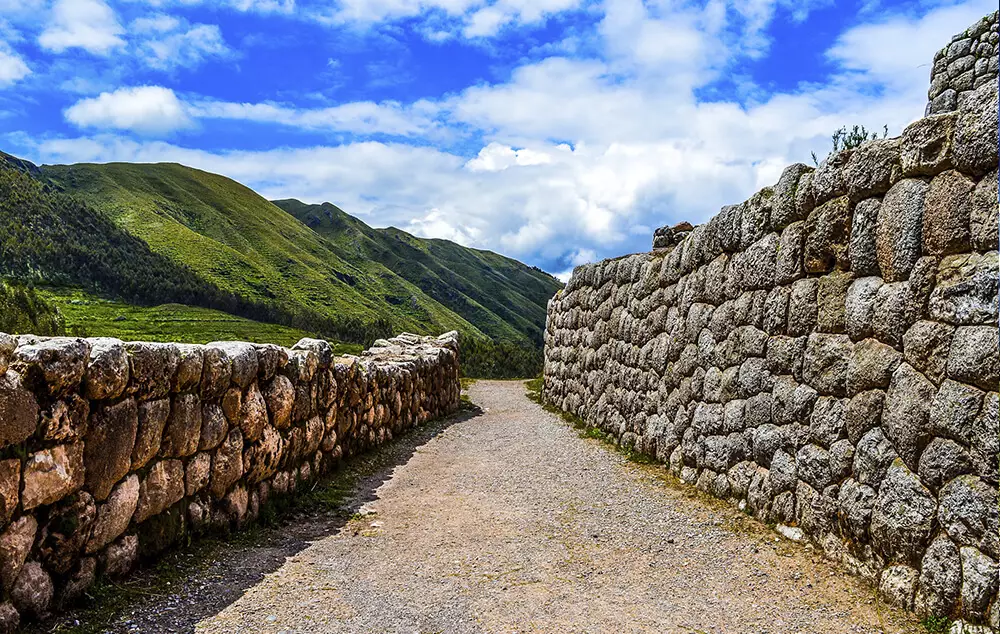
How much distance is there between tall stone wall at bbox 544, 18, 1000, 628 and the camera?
452 cm

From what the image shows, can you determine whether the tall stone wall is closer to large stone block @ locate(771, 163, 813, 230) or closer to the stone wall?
large stone block @ locate(771, 163, 813, 230)

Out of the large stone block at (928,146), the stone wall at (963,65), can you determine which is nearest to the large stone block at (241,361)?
the large stone block at (928,146)

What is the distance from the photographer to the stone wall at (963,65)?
9.55m

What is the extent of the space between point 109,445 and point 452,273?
152 m

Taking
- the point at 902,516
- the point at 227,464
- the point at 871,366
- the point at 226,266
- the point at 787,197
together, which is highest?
the point at 226,266

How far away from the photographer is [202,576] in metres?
5.31

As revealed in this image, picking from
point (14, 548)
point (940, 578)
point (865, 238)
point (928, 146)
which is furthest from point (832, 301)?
point (14, 548)

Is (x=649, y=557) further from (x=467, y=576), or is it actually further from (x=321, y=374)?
(x=321, y=374)

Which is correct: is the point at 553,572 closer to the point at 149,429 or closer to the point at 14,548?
the point at 149,429

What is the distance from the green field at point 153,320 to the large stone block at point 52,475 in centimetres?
3023

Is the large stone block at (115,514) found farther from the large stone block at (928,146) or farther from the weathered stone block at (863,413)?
the large stone block at (928,146)

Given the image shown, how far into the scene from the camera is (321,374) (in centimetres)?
885

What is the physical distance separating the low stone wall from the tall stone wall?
4978 mm

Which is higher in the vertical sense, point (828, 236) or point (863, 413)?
point (828, 236)
